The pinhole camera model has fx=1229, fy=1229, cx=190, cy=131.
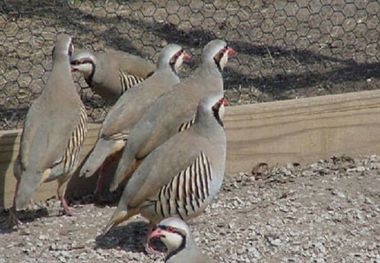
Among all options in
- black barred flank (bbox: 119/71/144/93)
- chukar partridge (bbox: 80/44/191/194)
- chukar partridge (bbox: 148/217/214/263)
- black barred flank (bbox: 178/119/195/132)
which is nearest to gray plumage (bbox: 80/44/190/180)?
chukar partridge (bbox: 80/44/191/194)

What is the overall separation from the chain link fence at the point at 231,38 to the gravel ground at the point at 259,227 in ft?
3.54

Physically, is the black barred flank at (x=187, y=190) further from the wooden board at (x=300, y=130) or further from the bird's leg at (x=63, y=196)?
the wooden board at (x=300, y=130)

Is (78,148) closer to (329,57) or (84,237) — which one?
(84,237)

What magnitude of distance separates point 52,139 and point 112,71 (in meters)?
0.95

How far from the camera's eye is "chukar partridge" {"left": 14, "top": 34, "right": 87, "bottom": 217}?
504 centimetres

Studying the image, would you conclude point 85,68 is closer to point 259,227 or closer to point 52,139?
point 52,139

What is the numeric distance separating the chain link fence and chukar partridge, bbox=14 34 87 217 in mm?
996

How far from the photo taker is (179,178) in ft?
16.1

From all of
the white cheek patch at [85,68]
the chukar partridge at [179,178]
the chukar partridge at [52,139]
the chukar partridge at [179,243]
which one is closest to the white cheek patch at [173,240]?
the chukar partridge at [179,243]

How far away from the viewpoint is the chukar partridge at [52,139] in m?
5.04

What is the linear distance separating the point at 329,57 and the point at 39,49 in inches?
67.7

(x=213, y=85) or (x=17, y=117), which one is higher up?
(x=213, y=85)

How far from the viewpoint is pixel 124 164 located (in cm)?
521

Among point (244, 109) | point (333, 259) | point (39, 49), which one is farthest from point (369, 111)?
point (39, 49)
